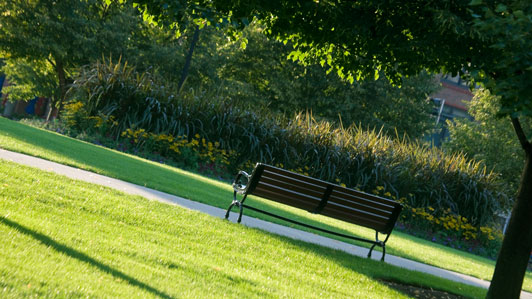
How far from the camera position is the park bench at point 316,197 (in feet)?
26.2

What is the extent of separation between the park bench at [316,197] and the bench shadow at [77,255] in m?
3.59

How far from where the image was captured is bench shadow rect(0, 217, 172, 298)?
4.02 metres

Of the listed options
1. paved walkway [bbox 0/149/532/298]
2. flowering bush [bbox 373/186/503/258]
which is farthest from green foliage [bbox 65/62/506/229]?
paved walkway [bbox 0/149/532/298]

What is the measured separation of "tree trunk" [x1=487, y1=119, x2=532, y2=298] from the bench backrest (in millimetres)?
2304

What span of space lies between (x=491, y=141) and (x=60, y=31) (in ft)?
64.7

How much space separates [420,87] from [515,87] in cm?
2903

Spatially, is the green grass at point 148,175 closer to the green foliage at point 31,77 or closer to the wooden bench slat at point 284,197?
the wooden bench slat at point 284,197

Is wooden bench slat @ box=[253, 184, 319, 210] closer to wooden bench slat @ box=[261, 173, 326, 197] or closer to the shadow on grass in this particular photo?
wooden bench slat @ box=[261, 173, 326, 197]

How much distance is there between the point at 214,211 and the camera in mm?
9148

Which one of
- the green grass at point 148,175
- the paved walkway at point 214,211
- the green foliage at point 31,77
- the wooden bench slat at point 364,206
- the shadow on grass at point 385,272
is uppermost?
the wooden bench slat at point 364,206

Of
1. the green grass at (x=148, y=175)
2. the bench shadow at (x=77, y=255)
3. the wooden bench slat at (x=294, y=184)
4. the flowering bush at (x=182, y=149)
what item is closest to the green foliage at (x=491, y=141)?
the flowering bush at (x=182, y=149)

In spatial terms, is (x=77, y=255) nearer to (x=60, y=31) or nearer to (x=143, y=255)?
(x=143, y=255)

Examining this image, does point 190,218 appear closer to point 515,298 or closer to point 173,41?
point 515,298

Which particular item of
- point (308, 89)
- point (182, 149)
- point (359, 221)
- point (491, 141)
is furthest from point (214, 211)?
point (308, 89)
